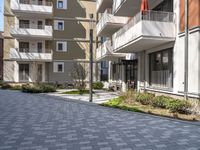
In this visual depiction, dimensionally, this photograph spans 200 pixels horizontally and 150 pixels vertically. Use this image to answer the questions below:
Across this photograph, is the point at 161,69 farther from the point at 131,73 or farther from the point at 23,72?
the point at 23,72

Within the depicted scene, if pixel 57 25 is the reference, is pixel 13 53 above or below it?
below

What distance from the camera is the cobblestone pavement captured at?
19.3 ft

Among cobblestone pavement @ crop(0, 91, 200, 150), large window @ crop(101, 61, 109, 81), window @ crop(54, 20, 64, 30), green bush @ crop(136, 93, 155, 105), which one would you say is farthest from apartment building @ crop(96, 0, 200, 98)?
window @ crop(54, 20, 64, 30)

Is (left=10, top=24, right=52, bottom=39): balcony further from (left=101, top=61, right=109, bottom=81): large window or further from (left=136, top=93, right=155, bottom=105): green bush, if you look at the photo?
(left=136, top=93, right=155, bottom=105): green bush

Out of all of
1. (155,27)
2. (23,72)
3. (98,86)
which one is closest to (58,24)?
(23,72)

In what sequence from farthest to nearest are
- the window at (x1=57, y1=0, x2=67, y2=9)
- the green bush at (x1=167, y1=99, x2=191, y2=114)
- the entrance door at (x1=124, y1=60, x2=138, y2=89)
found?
the window at (x1=57, y1=0, x2=67, y2=9)
the entrance door at (x1=124, y1=60, x2=138, y2=89)
the green bush at (x1=167, y1=99, x2=191, y2=114)

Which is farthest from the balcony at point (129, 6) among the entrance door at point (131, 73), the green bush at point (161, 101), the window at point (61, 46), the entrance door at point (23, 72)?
the entrance door at point (23, 72)

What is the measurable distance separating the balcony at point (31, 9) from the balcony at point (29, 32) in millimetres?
1658

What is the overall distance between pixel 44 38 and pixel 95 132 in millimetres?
25166

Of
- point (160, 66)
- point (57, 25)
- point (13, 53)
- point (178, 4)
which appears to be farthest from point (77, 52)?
point (178, 4)

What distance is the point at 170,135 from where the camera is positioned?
6.82 m

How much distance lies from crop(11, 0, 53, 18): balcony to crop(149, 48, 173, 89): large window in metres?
18.3

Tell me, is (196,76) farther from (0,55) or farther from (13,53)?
(0,55)

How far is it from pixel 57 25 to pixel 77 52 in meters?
4.43
